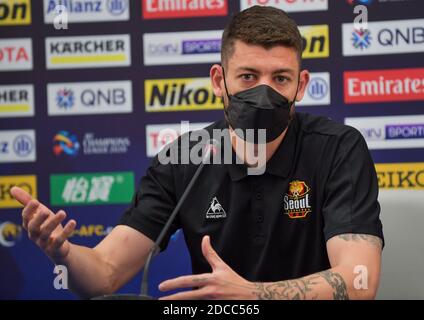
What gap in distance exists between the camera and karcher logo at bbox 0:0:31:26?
2879 millimetres

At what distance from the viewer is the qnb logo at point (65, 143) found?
2848 mm

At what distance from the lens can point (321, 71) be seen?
2.74 meters

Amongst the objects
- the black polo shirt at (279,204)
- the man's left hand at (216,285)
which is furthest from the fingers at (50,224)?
the black polo shirt at (279,204)

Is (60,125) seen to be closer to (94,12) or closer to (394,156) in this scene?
(94,12)

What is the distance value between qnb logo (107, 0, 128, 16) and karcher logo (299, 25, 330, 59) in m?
0.80

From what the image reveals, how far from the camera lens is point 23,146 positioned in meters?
2.87

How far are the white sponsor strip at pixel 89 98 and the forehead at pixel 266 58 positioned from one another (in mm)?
1310

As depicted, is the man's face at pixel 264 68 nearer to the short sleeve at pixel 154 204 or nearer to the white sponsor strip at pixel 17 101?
the short sleeve at pixel 154 204

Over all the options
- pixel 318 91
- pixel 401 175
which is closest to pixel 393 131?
pixel 401 175

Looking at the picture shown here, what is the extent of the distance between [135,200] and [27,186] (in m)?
1.25

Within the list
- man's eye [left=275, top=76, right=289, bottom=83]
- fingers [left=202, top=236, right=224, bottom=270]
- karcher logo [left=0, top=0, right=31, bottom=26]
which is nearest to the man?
man's eye [left=275, top=76, right=289, bottom=83]

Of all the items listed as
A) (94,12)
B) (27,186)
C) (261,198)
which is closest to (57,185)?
(27,186)

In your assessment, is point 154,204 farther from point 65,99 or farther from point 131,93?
point 65,99

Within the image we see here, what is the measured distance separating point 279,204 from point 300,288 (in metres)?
0.40
